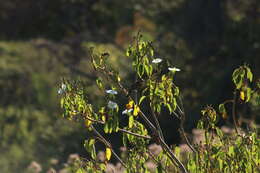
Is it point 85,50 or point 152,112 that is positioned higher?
point 85,50

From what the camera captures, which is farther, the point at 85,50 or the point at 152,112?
the point at 85,50

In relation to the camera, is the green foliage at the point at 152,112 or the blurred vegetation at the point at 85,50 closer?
the green foliage at the point at 152,112

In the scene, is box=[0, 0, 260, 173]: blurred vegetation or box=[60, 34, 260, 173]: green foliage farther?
box=[0, 0, 260, 173]: blurred vegetation

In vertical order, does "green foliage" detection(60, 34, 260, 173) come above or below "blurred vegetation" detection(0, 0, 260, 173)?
below

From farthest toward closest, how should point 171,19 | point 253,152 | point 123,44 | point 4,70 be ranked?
1. point 171,19
2. point 123,44
3. point 4,70
4. point 253,152

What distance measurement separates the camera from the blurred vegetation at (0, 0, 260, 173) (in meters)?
9.13

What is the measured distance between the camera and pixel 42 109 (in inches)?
399

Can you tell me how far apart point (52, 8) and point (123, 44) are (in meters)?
2.63

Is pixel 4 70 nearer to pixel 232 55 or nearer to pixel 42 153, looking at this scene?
pixel 42 153

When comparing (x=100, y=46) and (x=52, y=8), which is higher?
(x=52, y=8)

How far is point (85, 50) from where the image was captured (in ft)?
41.2

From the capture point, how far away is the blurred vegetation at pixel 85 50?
9134 mm

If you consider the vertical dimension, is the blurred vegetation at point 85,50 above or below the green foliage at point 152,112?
above

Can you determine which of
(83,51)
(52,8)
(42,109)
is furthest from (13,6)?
(42,109)
